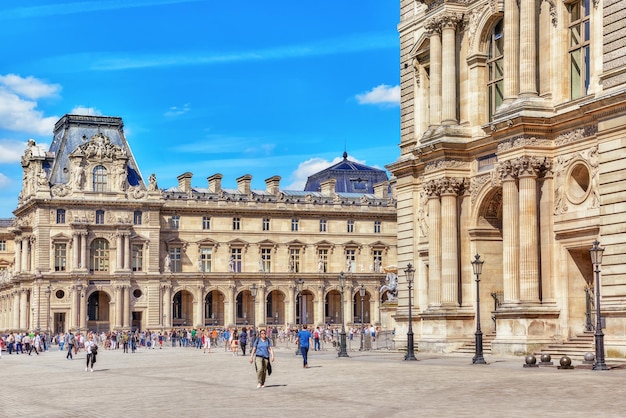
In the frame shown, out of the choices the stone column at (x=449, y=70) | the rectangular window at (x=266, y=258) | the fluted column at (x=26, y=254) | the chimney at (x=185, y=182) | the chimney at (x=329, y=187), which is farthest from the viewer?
the chimney at (x=329, y=187)

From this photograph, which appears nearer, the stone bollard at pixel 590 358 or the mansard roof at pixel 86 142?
the stone bollard at pixel 590 358

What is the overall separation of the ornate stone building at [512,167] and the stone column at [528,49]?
4cm

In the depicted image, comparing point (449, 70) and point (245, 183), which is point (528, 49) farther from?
point (245, 183)

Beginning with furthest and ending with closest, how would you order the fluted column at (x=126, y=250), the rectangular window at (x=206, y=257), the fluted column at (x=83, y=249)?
1. the rectangular window at (x=206, y=257)
2. the fluted column at (x=126, y=250)
3. the fluted column at (x=83, y=249)

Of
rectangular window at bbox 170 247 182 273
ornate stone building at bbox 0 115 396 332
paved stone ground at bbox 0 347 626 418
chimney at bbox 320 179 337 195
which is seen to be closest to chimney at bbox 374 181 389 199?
ornate stone building at bbox 0 115 396 332

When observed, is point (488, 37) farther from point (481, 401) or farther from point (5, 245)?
point (5, 245)

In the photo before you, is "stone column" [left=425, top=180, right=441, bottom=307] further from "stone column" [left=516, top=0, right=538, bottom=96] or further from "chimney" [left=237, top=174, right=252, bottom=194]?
"chimney" [left=237, top=174, right=252, bottom=194]

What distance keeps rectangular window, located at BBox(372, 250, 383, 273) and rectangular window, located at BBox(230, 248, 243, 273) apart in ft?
52.1

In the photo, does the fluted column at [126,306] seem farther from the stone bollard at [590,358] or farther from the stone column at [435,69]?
the stone bollard at [590,358]

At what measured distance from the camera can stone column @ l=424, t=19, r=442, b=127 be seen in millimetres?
46250

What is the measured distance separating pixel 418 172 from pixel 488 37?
7069 mm

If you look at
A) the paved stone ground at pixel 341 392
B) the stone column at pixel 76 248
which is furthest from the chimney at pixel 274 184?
the paved stone ground at pixel 341 392

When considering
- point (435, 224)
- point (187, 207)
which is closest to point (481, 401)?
point (435, 224)

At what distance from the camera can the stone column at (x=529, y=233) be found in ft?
130
